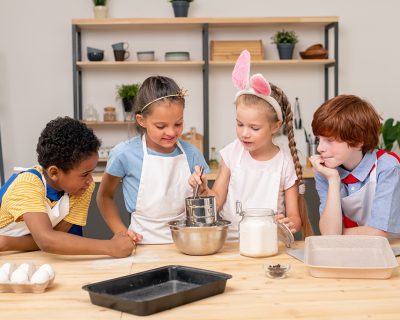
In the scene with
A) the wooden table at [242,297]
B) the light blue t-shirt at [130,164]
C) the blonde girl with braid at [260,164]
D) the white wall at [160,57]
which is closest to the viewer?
the wooden table at [242,297]

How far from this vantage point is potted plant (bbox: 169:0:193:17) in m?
4.41

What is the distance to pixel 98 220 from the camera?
13.6ft

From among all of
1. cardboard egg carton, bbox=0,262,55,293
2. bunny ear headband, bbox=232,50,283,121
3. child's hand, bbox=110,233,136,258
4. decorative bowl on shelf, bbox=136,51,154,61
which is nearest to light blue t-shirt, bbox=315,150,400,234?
bunny ear headband, bbox=232,50,283,121

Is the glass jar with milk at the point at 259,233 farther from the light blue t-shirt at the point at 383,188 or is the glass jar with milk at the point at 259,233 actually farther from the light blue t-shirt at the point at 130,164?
the light blue t-shirt at the point at 130,164

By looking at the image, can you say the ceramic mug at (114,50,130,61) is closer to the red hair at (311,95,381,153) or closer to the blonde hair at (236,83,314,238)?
the blonde hair at (236,83,314,238)

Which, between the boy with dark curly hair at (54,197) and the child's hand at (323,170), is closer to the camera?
the boy with dark curly hair at (54,197)

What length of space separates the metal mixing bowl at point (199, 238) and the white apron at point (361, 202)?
48cm

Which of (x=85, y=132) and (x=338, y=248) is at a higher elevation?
(x=85, y=132)

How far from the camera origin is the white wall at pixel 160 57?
458 centimetres

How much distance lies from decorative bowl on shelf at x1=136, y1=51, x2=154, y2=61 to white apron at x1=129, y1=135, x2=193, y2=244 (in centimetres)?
229

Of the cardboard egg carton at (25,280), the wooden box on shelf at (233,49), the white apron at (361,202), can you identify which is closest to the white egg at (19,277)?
the cardboard egg carton at (25,280)

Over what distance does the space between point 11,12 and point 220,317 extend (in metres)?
3.85

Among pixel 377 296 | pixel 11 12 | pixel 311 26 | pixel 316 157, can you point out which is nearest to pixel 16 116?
pixel 11 12

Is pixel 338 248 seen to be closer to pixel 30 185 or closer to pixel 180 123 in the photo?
pixel 180 123
